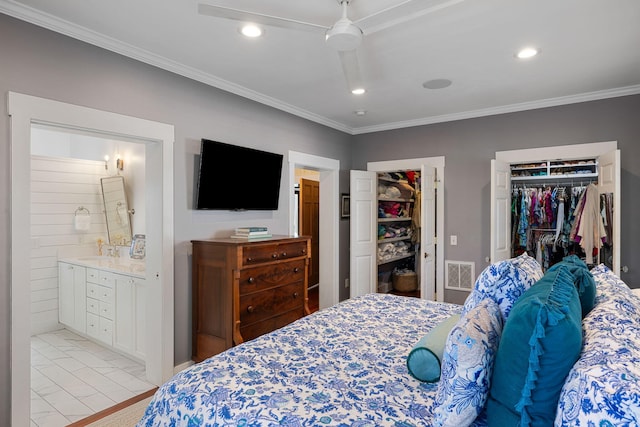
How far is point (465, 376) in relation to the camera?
1.03m

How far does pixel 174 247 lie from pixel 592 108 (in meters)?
4.37

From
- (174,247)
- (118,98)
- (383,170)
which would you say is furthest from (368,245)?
(118,98)

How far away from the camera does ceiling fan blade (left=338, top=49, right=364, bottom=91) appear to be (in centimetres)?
211

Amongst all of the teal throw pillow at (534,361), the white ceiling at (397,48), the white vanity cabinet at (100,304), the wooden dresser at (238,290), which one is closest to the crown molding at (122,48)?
the white ceiling at (397,48)

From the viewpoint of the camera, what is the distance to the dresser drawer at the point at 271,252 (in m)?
2.95

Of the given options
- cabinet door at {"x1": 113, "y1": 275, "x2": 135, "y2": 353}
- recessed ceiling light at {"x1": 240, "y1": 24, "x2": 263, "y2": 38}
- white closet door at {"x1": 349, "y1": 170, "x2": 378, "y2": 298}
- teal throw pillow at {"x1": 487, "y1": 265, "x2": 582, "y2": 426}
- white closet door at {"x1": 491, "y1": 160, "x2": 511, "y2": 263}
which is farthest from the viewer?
white closet door at {"x1": 349, "y1": 170, "x2": 378, "y2": 298}

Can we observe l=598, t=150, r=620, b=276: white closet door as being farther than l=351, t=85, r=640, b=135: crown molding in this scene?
No

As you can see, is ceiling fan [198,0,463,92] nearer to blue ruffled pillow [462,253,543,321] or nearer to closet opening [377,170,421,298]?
blue ruffled pillow [462,253,543,321]

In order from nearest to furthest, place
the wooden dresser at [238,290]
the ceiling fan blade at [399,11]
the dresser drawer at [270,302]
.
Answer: the ceiling fan blade at [399,11]
the wooden dresser at [238,290]
the dresser drawer at [270,302]

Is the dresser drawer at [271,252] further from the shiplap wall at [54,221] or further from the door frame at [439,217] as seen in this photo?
the shiplap wall at [54,221]

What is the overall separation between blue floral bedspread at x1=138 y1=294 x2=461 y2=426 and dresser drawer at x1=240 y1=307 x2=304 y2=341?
1116 mm

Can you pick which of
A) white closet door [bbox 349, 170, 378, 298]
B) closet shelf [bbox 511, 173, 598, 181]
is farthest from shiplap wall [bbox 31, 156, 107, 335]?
closet shelf [bbox 511, 173, 598, 181]

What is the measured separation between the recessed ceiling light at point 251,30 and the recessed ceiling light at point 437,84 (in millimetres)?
1699

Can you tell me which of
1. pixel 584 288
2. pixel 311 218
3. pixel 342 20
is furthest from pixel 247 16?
pixel 311 218
